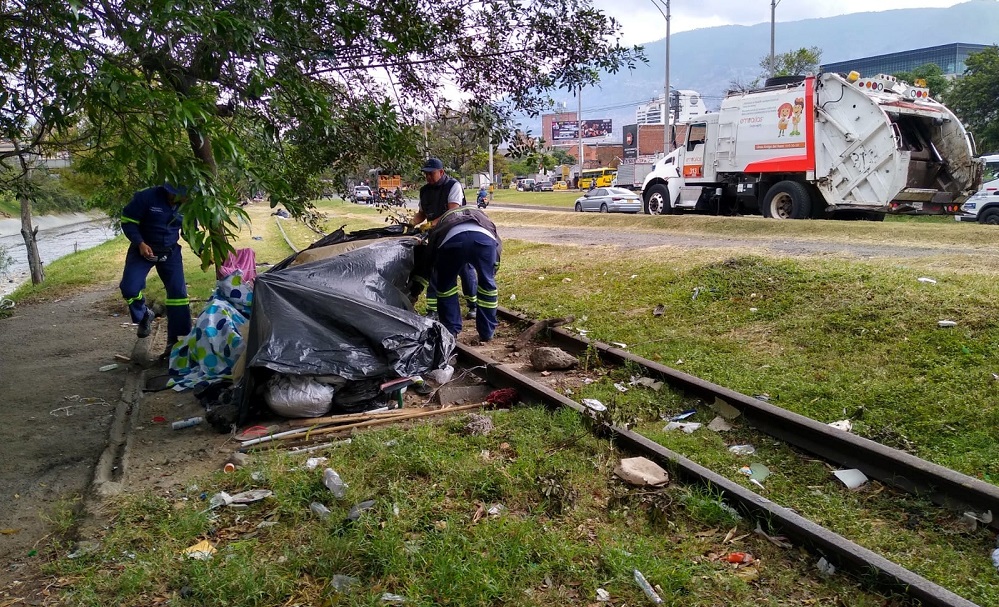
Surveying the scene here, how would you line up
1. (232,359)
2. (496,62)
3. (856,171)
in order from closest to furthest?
1. (232,359)
2. (496,62)
3. (856,171)

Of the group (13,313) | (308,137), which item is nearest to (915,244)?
(308,137)

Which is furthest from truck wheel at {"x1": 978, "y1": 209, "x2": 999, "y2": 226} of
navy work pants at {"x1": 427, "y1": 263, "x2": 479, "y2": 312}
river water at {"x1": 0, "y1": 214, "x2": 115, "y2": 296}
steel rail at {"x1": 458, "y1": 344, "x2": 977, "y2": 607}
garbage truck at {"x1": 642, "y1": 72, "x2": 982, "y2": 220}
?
river water at {"x1": 0, "y1": 214, "x2": 115, "y2": 296}

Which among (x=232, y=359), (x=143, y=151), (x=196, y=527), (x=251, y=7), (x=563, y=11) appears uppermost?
(x=563, y=11)

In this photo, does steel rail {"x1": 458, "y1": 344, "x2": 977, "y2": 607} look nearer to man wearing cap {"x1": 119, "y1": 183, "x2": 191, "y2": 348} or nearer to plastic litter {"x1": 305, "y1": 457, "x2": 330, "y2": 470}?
plastic litter {"x1": 305, "y1": 457, "x2": 330, "y2": 470}

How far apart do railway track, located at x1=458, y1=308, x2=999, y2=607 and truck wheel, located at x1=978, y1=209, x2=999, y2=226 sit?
12.6m

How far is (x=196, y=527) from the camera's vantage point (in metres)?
3.32

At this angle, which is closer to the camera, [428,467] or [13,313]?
[428,467]

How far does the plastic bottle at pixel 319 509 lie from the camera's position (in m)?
3.36

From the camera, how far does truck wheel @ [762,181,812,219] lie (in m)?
14.7

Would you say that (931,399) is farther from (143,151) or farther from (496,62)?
(496,62)

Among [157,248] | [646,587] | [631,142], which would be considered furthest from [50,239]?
[631,142]

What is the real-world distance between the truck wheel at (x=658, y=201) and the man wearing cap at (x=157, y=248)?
48.1ft

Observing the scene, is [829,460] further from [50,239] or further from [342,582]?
[50,239]

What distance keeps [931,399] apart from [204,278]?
38.0 feet
